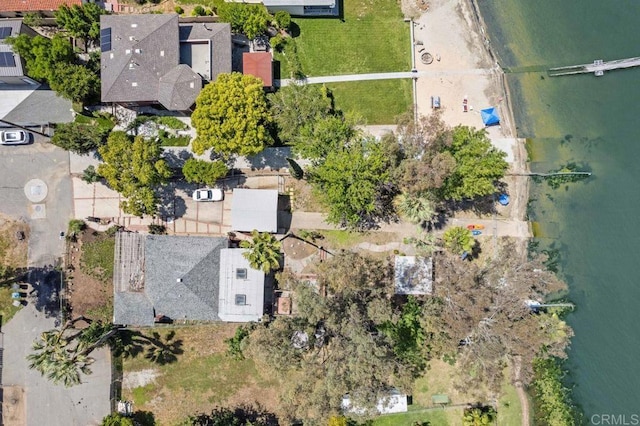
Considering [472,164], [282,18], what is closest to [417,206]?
[472,164]

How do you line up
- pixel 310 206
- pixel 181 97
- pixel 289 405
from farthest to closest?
pixel 310 206
pixel 181 97
pixel 289 405

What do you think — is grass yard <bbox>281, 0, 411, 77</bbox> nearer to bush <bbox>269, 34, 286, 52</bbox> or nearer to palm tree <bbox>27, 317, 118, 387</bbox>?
bush <bbox>269, 34, 286, 52</bbox>

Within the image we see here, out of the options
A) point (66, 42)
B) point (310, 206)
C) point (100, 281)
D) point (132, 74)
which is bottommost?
point (100, 281)

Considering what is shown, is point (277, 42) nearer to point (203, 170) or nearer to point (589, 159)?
point (203, 170)

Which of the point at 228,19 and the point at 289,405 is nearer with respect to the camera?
the point at 289,405

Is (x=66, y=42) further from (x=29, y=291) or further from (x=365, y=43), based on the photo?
(x=365, y=43)

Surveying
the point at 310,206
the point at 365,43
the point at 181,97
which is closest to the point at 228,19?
the point at 181,97

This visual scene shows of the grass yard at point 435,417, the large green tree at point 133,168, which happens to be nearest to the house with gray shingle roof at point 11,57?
the large green tree at point 133,168
